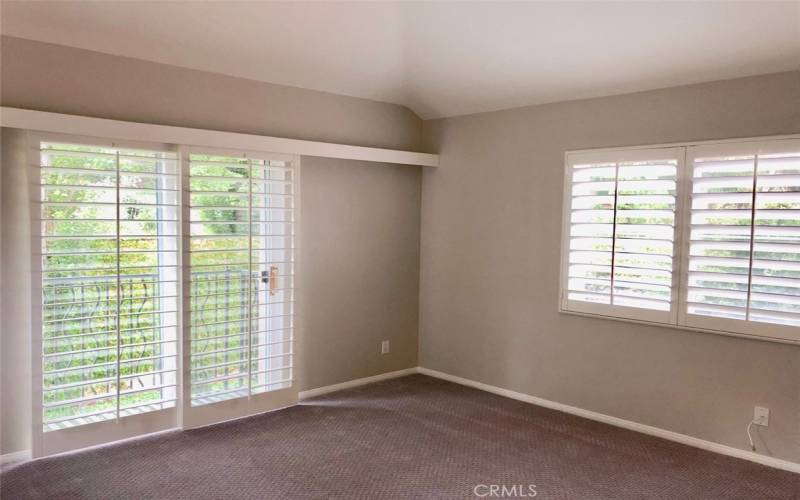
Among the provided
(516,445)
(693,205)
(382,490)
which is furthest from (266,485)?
(693,205)

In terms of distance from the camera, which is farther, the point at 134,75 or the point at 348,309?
the point at 348,309

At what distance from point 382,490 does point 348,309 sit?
6.28 ft

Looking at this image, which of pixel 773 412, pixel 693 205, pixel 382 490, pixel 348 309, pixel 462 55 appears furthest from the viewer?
pixel 348 309

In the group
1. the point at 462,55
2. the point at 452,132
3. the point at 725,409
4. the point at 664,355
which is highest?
the point at 462,55

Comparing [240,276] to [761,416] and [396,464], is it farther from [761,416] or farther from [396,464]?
[761,416]

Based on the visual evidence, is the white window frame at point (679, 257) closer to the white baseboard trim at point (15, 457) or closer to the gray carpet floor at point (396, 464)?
the gray carpet floor at point (396, 464)

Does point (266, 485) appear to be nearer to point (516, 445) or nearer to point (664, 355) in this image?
point (516, 445)

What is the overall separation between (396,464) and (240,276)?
163 centimetres

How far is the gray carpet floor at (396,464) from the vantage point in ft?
10.0

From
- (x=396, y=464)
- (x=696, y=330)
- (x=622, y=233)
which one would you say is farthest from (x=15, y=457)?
(x=696, y=330)

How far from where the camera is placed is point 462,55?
158 inches

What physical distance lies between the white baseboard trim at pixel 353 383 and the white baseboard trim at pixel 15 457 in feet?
5.81

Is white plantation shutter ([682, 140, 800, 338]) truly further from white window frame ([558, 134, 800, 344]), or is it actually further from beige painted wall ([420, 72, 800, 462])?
beige painted wall ([420, 72, 800, 462])

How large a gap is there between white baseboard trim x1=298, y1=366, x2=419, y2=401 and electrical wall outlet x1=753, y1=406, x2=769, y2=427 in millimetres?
2706
